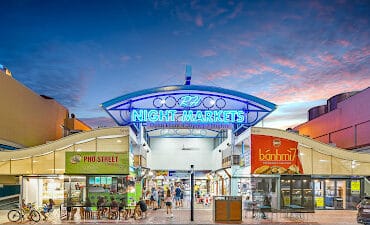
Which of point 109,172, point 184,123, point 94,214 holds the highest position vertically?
point 184,123

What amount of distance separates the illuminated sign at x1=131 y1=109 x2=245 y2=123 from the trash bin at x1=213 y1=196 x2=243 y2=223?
10.6 m

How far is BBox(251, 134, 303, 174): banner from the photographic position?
28656mm

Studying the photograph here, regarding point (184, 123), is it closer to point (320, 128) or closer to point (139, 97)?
point (139, 97)

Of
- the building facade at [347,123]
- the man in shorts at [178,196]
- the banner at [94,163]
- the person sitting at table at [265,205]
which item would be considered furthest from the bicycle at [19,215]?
the building facade at [347,123]

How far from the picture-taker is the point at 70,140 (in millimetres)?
29938

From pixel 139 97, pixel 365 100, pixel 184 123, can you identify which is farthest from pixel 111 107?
pixel 365 100

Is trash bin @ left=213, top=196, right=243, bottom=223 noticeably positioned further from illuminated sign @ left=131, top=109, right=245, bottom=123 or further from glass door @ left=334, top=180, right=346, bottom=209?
glass door @ left=334, top=180, right=346, bottom=209

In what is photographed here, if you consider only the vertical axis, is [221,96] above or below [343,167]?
above

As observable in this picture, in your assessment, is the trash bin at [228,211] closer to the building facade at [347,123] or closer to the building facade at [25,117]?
the building facade at [347,123]

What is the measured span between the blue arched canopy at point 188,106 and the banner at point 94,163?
8550 mm

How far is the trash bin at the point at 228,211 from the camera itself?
2475 centimetres

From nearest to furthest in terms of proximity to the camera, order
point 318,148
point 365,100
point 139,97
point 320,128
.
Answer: point 318,148 → point 139,97 → point 365,100 → point 320,128

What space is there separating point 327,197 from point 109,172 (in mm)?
17024

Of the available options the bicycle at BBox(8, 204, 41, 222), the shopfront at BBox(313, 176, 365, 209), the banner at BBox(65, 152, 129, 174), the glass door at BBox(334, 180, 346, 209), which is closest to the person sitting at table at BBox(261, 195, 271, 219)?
the banner at BBox(65, 152, 129, 174)
